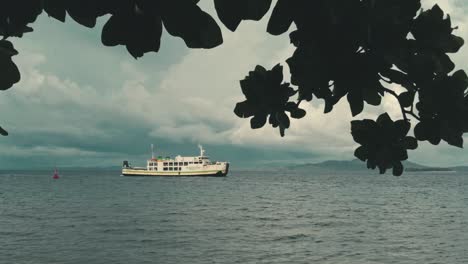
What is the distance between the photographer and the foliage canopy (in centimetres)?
98

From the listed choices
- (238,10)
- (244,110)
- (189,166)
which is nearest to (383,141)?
(244,110)

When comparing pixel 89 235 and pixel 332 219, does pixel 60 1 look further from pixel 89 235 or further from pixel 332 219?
pixel 332 219

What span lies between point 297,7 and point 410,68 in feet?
1.45

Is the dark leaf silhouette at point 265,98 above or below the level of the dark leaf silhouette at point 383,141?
above

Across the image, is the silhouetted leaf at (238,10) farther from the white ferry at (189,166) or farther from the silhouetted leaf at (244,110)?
the white ferry at (189,166)

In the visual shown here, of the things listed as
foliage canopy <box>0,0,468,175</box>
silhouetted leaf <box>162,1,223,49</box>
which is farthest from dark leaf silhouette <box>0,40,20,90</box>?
silhouetted leaf <box>162,1,223,49</box>

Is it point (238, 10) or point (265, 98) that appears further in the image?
point (265, 98)

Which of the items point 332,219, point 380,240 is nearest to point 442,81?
point 380,240

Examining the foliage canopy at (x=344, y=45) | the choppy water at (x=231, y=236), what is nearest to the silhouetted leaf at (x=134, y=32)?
the foliage canopy at (x=344, y=45)

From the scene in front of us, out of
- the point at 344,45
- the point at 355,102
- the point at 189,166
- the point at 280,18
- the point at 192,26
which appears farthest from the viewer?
the point at 189,166

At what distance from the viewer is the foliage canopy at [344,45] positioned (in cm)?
98

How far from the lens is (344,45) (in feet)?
4.52

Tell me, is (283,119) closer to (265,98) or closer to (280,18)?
(265,98)

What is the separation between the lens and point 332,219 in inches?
1519
